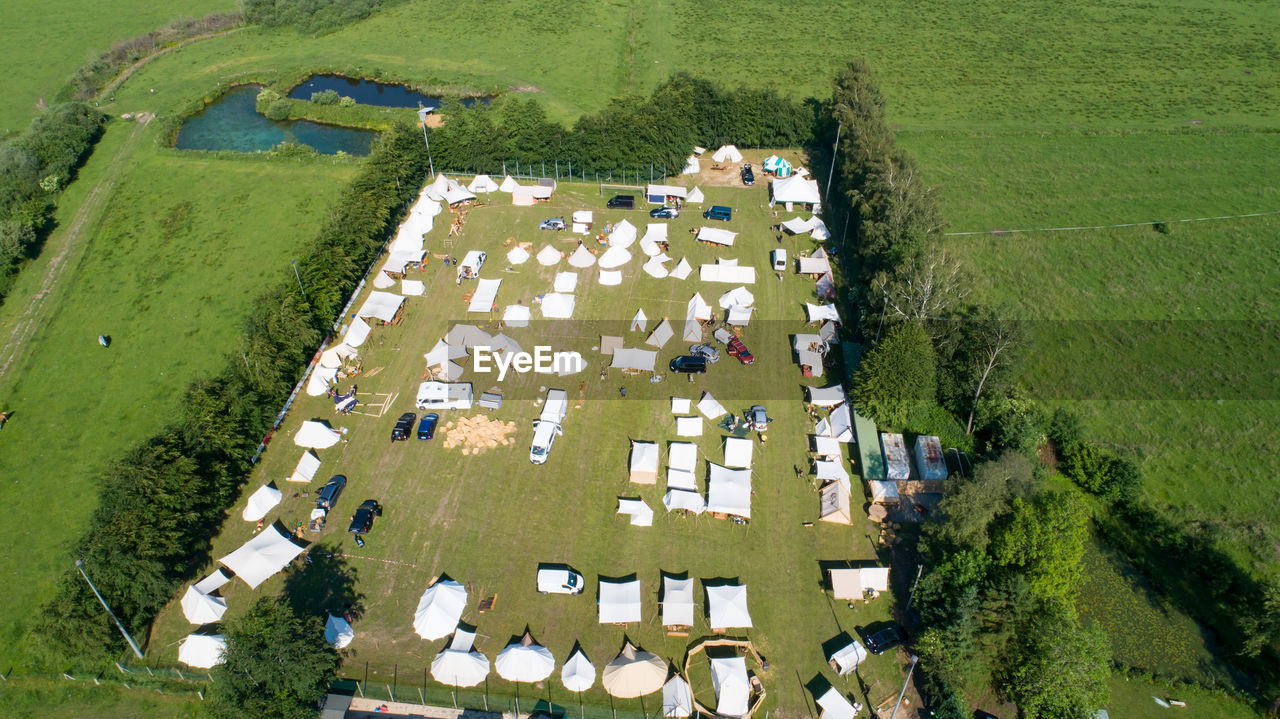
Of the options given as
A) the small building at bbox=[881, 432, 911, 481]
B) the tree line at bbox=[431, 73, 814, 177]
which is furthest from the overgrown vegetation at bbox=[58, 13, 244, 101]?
the small building at bbox=[881, 432, 911, 481]

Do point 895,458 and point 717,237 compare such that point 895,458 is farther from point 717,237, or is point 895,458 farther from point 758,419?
point 717,237

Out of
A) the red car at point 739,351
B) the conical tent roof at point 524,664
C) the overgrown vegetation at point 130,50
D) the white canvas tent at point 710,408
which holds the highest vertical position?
the overgrown vegetation at point 130,50

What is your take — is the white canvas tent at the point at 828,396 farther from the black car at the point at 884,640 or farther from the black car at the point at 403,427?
the black car at the point at 403,427

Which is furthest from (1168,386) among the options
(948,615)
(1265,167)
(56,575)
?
(56,575)

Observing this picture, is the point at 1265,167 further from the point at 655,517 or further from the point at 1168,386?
the point at 655,517

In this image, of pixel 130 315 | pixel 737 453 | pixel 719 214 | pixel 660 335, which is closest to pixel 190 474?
pixel 130 315

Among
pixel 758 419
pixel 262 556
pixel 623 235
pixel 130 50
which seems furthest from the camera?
pixel 130 50

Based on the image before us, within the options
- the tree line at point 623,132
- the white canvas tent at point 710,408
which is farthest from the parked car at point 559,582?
the tree line at point 623,132
